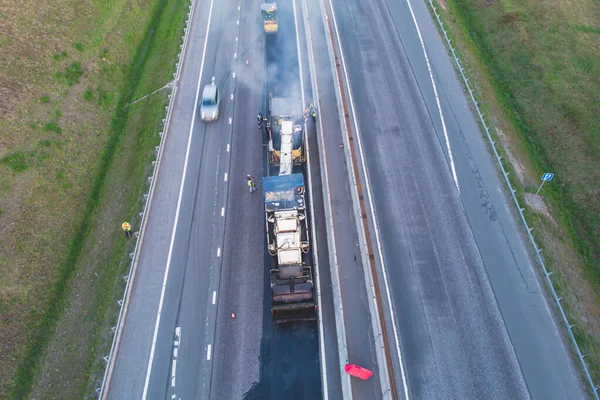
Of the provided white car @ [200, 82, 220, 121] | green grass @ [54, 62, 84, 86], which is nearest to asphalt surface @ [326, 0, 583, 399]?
white car @ [200, 82, 220, 121]

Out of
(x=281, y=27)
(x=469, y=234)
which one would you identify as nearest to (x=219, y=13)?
(x=281, y=27)

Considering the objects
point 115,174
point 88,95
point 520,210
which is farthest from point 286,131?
point 88,95

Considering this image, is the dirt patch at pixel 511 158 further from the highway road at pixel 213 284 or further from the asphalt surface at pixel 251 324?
the asphalt surface at pixel 251 324

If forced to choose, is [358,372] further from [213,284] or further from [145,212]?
[145,212]

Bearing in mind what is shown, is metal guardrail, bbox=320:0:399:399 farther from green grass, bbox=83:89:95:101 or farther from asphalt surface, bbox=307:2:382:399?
green grass, bbox=83:89:95:101

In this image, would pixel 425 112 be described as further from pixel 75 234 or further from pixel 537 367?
pixel 75 234
